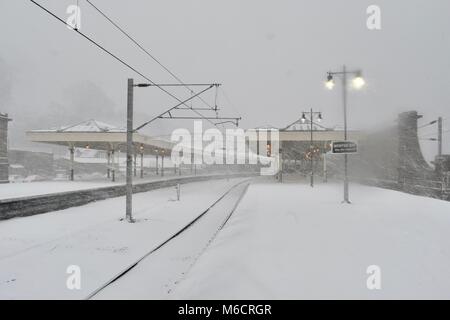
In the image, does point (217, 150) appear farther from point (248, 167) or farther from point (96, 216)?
point (96, 216)

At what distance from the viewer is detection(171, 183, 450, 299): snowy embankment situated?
5391 mm

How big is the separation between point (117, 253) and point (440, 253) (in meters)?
7.41

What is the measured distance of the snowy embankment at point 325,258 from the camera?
539cm

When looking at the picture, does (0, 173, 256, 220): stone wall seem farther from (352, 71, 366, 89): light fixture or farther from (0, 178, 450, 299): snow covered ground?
(352, 71, 366, 89): light fixture

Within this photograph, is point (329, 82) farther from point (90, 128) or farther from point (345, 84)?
point (90, 128)

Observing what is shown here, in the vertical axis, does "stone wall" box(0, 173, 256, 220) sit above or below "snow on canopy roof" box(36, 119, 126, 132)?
below

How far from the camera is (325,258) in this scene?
274 inches

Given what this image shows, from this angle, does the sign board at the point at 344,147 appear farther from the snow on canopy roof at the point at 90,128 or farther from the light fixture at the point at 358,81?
the snow on canopy roof at the point at 90,128

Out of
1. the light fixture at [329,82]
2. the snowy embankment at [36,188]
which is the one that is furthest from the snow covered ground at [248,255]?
the light fixture at [329,82]

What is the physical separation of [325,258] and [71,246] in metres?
6.70

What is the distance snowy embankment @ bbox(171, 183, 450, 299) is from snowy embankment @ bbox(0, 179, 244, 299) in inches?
80.0

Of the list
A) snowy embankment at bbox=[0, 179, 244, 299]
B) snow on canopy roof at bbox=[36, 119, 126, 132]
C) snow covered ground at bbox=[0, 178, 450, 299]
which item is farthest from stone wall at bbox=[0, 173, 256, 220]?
snow on canopy roof at bbox=[36, 119, 126, 132]

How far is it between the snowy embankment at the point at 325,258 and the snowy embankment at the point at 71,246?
2031 mm
